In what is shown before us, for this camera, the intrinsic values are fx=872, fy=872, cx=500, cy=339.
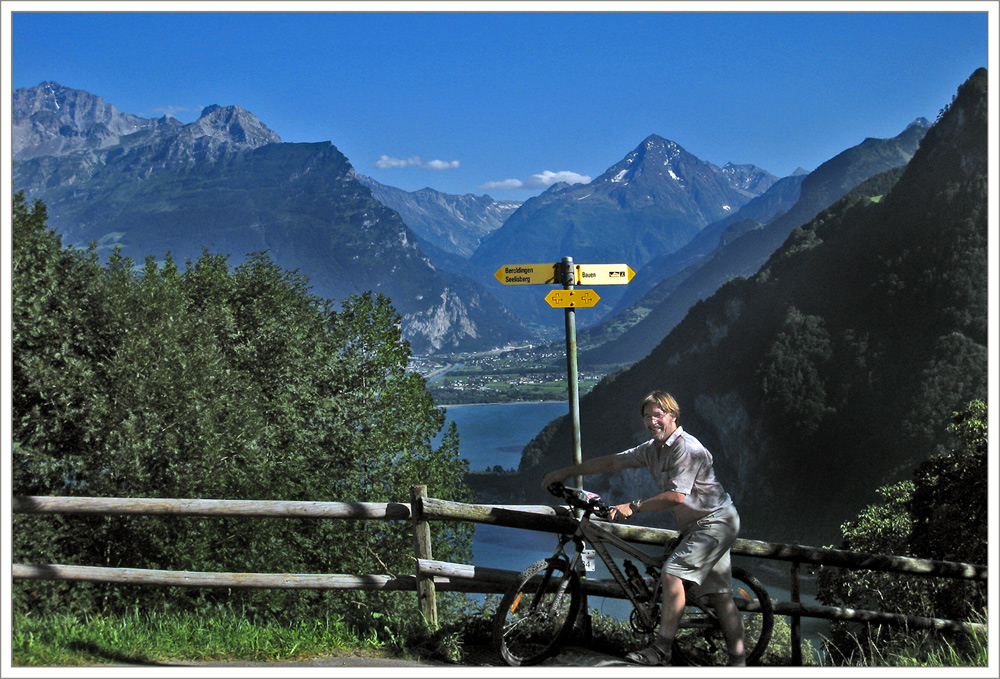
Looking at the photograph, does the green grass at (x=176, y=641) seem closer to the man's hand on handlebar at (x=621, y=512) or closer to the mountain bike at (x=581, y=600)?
the mountain bike at (x=581, y=600)

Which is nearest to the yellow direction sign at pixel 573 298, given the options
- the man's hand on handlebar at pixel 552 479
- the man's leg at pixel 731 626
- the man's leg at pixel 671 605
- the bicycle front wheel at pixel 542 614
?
the man's hand on handlebar at pixel 552 479

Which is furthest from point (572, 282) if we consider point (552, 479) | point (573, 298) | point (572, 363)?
point (552, 479)

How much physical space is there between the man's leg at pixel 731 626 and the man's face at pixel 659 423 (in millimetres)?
1102

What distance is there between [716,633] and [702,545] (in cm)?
80

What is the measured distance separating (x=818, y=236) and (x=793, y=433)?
4911 centimetres

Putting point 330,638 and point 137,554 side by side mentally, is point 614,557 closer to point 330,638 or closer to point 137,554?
point 330,638

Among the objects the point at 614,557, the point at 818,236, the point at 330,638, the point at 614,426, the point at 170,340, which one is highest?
the point at 818,236

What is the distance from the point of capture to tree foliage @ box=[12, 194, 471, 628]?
1614 cm

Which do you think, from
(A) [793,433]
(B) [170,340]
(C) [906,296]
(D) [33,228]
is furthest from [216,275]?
(C) [906,296]

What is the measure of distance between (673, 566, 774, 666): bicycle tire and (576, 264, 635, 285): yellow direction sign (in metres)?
2.35

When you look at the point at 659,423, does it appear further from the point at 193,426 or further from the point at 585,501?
the point at 193,426

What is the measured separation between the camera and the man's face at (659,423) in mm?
5016

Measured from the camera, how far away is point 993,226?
619 centimetres

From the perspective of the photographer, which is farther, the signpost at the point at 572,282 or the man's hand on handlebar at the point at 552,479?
the signpost at the point at 572,282
